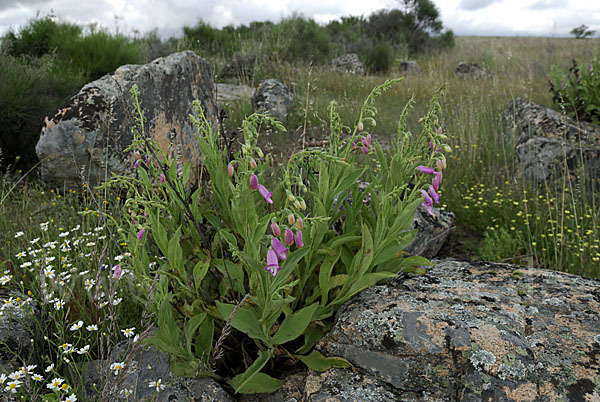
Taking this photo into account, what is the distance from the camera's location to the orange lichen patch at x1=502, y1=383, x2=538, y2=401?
5.41ft

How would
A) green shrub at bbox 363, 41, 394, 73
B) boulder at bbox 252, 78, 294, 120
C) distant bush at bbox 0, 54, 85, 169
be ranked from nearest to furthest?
1. distant bush at bbox 0, 54, 85, 169
2. boulder at bbox 252, 78, 294, 120
3. green shrub at bbox 363, 41, 394, 73

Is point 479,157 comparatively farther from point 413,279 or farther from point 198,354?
point 198,354

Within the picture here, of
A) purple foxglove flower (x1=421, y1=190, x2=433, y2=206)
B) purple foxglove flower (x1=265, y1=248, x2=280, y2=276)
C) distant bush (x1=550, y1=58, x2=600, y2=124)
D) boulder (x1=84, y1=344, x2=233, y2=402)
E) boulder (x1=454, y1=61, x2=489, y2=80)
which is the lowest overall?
boulder (x1=84, y1=344, x2=233, y2=402)

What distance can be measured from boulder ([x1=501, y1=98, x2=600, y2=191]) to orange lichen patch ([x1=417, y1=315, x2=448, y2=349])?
345 centimetres

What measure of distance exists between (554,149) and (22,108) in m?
6.63

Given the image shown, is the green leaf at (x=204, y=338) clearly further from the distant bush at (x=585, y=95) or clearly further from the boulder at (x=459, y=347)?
the distant bush at (x=585, y=95)

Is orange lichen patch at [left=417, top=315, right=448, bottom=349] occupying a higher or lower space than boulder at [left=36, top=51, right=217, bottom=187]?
lower

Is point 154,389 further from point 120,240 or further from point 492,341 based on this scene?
point 492,341

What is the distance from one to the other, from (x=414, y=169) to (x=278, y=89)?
244 inches

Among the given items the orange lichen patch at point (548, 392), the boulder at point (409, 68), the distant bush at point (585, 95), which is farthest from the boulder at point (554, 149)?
the boulder at point (409, 68)

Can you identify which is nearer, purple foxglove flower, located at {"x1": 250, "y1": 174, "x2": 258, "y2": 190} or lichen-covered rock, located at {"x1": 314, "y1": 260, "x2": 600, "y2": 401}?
purple foxglove flower, located at {"x1": 250, "y1": 174, "x2": 258, "y2": 190}

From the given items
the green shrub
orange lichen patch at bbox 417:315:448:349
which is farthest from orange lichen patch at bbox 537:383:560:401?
the green shrub

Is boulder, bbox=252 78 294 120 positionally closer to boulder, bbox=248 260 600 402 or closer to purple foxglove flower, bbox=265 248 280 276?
boulder, bbox=248 260 600 402

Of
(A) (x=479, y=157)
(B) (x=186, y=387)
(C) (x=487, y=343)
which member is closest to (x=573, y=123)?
(A) (x=479, y=157)
